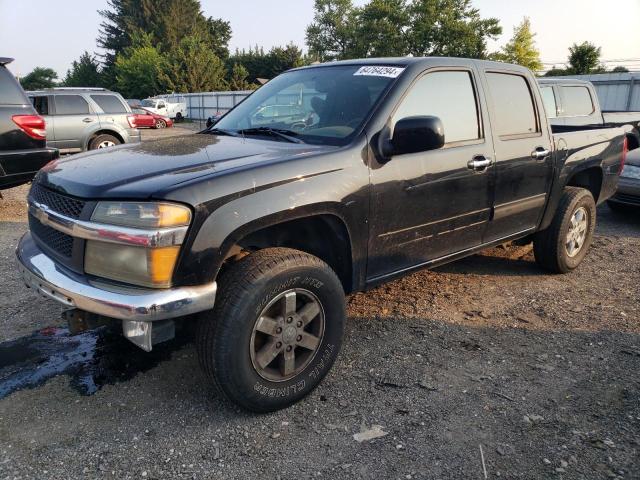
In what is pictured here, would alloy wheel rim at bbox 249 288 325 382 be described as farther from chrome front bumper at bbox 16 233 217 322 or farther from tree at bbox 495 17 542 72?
tree at bbox 495 17 542 72

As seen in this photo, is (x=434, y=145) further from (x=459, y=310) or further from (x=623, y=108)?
(x=623, y=108)

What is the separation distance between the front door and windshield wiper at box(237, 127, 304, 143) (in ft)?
1.87

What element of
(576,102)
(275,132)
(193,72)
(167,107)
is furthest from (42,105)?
(193,72)

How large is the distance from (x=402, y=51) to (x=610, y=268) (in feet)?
160

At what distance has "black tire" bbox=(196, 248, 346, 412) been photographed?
2.37m

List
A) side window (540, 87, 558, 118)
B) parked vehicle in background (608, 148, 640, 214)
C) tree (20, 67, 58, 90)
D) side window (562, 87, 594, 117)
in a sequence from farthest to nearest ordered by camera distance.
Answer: tree (20, 67, 58, 90)
side window (562, 87, 594, 117)
side window (540, 87, 558, 118)
parked vehicle in background (608, 148, 640, 214)

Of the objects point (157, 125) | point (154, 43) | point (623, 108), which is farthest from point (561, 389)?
point (154, 43)

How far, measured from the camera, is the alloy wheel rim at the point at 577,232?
466cm

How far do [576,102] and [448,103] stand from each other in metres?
6.75

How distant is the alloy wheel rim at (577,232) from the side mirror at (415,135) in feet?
8.04

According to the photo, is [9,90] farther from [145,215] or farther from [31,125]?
[145,215]

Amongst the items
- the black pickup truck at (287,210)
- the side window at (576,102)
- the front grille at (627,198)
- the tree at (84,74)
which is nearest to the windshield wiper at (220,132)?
the black pickup truck at (287,210)

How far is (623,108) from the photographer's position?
1991cm

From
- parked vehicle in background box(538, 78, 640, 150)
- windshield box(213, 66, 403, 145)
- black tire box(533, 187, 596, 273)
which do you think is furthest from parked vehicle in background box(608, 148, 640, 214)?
windshield box(213, 66, 403, 145)
